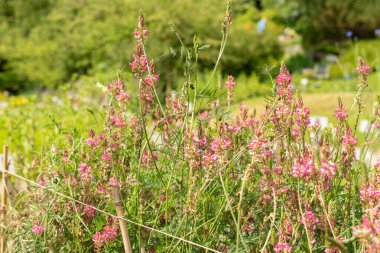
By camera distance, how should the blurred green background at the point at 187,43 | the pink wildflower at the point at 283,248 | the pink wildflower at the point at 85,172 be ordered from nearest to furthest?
the pink wildflower at the point at 283,248 → the pink wildflower at the point at 85,172 → the blurred green background at the point at 187,43

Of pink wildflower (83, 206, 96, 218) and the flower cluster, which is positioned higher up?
pink wildflower (83, 206, 96, 218)

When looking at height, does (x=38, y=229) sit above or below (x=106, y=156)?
below

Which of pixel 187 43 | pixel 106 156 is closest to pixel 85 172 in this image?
pixel 106 156

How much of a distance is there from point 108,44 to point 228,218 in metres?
11.3

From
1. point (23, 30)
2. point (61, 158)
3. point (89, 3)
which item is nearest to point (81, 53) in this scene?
point (89, 3)

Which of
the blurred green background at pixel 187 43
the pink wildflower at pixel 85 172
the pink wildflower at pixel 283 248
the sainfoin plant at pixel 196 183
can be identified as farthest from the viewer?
the blurred green background at pixel 187 43

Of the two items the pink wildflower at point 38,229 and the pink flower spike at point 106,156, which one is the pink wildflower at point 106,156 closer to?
the pink flower spike at point 106,156

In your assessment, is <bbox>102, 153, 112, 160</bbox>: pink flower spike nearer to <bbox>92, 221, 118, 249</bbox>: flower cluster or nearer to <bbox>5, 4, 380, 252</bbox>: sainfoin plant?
<bbox>5, 4, 380, 252</bbox>: sainfoin plant

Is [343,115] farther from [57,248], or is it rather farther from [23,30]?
[23,30]

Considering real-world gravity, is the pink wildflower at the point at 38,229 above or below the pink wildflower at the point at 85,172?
below

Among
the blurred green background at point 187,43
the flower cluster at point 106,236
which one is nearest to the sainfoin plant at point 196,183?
the flower cluster at point 106,236

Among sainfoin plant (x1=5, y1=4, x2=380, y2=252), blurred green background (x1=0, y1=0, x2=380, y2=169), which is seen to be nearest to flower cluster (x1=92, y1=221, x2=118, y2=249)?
sainfoin plant (x1=5, y1=4, x2=380, y2=252)

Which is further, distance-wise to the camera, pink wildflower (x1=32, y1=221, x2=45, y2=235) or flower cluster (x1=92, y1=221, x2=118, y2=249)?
pink wildflower (x1=32, y1=221, x2=45, y2=235)

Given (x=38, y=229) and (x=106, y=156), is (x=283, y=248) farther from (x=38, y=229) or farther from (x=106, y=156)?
(x=38, y=229)
